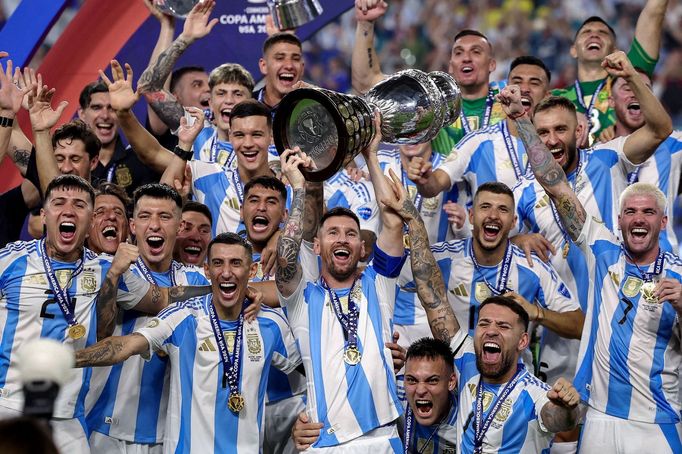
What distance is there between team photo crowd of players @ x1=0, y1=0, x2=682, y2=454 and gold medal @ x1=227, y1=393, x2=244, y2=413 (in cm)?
2

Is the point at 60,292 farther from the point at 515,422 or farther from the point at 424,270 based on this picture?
the point at 515,422

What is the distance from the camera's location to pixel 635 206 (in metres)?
5.43

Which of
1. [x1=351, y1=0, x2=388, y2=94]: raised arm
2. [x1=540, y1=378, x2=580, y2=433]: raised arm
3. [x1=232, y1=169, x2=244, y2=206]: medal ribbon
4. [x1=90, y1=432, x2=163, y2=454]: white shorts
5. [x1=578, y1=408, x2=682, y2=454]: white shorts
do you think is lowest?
[x1=90, y1=432, x2=163, y2=454]: white shorts

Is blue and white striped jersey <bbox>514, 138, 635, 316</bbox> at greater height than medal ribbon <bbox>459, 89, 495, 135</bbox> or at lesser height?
lesser

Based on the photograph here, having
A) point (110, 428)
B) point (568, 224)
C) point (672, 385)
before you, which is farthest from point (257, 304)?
point (672, 385)

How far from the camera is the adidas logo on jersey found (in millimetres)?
5496

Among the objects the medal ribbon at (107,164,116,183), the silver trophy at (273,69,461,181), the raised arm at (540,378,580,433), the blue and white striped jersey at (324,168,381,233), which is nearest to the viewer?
the silver trophy at (273,69,461,181)

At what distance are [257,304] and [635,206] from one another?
1828 millimetres

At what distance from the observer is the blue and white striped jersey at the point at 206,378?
5.46m

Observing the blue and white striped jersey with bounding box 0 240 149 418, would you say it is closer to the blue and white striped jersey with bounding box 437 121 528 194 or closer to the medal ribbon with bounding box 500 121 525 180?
the blue and white striped jersey with bounding box 437 121 528 194

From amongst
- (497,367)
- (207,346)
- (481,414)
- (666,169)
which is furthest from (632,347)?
(207,346)

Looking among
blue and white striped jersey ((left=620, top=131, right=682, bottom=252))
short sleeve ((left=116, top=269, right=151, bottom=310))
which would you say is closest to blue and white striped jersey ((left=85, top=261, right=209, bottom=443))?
short sleeve ((left=116, top=269, right=151, bottom=310))

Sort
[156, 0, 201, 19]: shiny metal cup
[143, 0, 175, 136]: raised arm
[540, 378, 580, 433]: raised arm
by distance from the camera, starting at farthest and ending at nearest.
→ [156, 0, 201, 19]: shiny metal cup < [143, 0, 175, 136]: raised arm < [540, 378, 580, 433]: raised arm

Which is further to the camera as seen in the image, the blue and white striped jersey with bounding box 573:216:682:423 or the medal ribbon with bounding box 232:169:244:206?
the medal ribbon with bounding box 232:169:244:206
